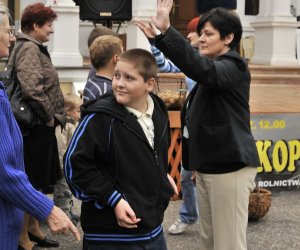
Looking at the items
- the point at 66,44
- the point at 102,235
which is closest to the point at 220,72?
the point at 102,235

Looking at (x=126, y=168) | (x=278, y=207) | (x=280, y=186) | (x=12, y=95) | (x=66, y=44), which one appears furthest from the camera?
(x=66, y=44)

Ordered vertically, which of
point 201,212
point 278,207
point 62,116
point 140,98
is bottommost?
point 278,207

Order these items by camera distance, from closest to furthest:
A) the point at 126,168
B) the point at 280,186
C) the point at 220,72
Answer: the point at 126,168 < the point at 220,72 < the point at 280,186

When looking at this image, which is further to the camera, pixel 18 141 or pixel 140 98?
A: pixel 140 98

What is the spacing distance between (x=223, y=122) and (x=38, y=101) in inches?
61.5

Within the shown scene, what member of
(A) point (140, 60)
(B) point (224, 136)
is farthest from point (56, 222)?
(B) point (224, 136)

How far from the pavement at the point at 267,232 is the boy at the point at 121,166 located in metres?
2.23

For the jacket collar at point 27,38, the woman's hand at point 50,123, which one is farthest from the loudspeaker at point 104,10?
the woman's hand at point 50,123

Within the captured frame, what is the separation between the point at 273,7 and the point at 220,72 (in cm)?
1200

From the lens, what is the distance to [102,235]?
2.63 meters

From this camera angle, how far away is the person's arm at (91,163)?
255 centimetres

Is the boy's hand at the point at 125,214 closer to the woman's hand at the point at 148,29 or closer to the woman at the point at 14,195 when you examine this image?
the woman at the point at 14,195

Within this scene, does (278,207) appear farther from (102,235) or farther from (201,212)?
(102,235)

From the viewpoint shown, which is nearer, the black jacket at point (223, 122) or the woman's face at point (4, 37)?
the woman's face at point (4, 37)
